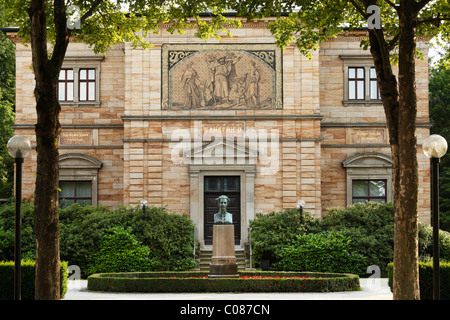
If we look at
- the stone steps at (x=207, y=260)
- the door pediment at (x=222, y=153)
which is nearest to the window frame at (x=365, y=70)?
the door pediment at (x=222, y=153)

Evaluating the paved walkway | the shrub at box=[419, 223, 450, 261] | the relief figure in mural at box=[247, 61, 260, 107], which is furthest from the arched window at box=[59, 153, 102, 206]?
the shrub at box=[419, 223, 450, 261]

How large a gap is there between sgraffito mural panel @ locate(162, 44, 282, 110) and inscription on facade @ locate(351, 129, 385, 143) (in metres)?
4.14

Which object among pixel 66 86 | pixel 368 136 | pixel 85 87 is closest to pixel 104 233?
pixel 85 87

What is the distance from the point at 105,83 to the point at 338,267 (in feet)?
47.7

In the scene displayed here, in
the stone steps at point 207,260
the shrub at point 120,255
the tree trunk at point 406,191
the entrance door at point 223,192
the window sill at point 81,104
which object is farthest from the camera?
the window sill at point 81,104

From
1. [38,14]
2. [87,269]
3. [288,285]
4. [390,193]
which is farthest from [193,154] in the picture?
[38,14]

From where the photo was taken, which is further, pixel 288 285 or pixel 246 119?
pixel 246 119

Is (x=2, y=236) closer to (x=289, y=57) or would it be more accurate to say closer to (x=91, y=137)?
(x=91, y=137)

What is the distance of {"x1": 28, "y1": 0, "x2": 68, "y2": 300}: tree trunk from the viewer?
13.4 metres

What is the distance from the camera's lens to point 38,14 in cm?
1380

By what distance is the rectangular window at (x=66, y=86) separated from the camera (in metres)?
33.1

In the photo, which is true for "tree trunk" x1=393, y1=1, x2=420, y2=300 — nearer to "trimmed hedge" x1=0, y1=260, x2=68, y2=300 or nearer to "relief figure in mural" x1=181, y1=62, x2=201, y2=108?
"trimmed hedge" x1=0, y1=260, x2=68, y2=300

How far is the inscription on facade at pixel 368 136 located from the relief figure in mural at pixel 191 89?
759cm

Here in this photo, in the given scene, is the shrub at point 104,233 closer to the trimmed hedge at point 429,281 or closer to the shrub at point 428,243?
the shrub at point 428,243
